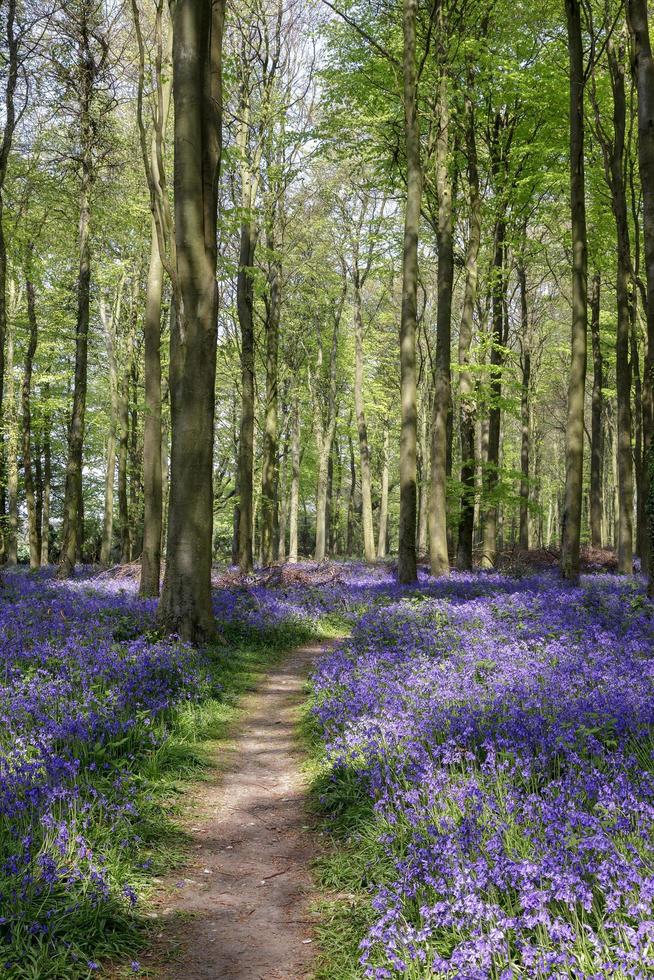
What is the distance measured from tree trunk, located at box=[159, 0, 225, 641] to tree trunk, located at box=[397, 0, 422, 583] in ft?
17.7

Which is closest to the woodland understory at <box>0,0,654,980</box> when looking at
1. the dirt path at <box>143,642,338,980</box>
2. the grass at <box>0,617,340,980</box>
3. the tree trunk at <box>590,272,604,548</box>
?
the grass at <box>0,617,340,980</box>

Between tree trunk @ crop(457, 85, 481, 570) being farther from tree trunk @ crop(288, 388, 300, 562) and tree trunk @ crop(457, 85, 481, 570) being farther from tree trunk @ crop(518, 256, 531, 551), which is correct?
tree trunk @ crop(288, 388, 300, 562)

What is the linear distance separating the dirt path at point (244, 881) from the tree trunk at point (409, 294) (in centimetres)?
798

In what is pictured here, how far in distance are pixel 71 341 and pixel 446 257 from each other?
19.8 meters

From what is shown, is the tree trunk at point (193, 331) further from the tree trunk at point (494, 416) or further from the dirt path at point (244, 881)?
the tree trunk at point (494, 416)

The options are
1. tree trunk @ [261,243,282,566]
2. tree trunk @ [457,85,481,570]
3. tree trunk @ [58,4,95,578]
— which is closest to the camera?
tree trunk @ [58,4,95,578]

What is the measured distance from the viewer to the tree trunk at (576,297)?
13.0 m

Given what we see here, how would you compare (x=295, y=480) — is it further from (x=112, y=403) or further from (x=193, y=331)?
(x=193, y=331)

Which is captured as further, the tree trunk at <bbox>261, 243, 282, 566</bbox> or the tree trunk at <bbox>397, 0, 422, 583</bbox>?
the tree trunk at <bbox>261, 243, 282, 566</bbox>

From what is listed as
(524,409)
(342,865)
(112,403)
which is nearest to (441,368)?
(524,409)

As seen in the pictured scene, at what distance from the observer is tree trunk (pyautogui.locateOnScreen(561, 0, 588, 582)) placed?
1299 centimetres

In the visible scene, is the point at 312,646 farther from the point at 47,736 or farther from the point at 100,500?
the point at 100,500

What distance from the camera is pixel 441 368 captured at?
16234mm

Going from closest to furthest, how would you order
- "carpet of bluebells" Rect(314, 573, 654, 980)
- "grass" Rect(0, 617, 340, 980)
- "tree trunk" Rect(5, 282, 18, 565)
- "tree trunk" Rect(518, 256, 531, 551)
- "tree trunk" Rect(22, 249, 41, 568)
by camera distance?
"carpet of bluebells" Rect(314, 573, 654, 980)
"grass" Rect(0, 617, 340, 980)
"tree trunk" Rect(5, 282, 18, 565)
"tree trunk" Rect(22, 249, 41, 568)
"tree trunk" Rect(518, 256, 531, 551)
